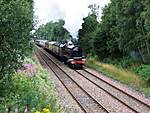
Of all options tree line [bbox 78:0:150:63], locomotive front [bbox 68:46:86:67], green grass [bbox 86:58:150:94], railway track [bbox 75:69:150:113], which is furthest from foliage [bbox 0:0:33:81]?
locomotive front [bbox 68:46:86:67]

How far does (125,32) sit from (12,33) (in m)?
34.6

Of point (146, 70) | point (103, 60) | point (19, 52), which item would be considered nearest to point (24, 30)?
point (19, 52)

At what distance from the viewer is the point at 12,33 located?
42.0 ft

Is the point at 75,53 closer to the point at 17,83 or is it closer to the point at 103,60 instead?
the point at 103,60

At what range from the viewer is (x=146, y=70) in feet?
105

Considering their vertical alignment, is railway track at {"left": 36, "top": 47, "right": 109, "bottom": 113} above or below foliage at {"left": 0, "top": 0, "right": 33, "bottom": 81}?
below

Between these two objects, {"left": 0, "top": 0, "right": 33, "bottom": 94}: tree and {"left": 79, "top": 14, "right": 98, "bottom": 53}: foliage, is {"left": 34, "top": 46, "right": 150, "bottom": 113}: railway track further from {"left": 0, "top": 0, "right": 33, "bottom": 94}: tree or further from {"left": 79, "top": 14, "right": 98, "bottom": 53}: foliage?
{"left": 79, "top": 14, "right": 98, "bottom": 53}: foliage

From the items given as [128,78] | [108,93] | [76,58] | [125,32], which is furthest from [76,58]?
[108,93]

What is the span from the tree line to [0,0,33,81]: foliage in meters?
22.4

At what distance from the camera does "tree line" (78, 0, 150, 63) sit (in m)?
43.6

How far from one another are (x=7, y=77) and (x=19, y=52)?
78 cm

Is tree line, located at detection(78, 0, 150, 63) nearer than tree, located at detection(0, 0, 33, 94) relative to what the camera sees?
No

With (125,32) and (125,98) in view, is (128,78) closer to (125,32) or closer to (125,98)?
(125,98)

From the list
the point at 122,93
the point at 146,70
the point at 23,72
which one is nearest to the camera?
the point at 23,72
